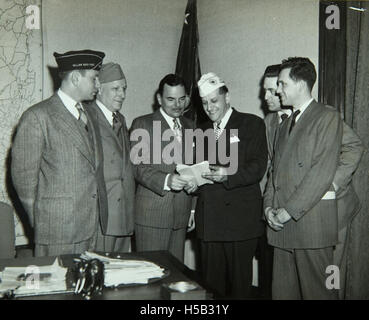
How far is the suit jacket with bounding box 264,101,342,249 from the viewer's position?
2197 mm

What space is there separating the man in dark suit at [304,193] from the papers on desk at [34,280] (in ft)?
4.29

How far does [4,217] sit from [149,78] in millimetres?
2607

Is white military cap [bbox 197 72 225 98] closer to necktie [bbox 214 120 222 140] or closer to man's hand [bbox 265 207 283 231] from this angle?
necktie [bbox 214 120 222 140]

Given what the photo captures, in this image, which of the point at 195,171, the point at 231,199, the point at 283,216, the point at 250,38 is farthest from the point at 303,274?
the point at 250,38

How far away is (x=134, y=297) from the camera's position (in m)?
1.42

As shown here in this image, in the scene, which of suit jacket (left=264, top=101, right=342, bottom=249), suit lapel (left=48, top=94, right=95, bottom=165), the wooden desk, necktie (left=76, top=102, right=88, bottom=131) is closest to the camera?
the wooden desk

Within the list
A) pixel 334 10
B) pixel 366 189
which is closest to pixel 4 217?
pixel 366 189

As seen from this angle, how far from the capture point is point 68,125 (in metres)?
2.35

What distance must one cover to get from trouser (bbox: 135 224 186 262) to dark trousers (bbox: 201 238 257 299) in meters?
0.25

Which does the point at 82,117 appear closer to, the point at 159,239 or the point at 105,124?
the point at 105,124

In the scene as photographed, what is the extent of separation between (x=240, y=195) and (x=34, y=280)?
1.55 m

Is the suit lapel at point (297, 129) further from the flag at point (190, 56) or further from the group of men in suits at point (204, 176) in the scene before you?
the flag at point (190, 56)

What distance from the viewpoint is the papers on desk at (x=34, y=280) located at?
1.42 meters

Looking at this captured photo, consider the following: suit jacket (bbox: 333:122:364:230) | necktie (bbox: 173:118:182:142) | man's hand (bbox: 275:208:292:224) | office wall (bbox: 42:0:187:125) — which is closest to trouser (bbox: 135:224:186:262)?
necktie (bbox: 173:118:182:142)
